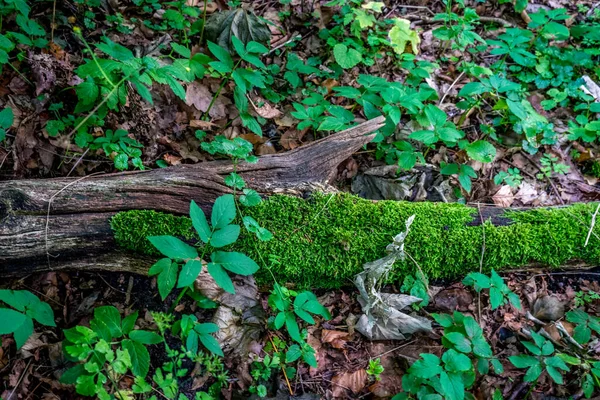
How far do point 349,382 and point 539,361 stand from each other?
120 centimetres

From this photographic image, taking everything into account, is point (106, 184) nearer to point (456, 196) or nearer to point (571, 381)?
point (456, 196)

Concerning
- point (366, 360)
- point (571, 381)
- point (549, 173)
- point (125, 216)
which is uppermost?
point (125, 216)

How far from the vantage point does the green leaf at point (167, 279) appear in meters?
2.14

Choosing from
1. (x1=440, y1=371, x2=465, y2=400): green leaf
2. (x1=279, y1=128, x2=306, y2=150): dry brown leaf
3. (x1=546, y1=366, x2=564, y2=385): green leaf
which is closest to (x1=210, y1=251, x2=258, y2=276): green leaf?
(x1=440, y1=371, x2=465, y2=400): green leaf

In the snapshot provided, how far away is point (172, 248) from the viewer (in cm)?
218

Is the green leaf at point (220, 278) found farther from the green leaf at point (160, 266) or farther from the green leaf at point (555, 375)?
the green leaf at point (555, 375)

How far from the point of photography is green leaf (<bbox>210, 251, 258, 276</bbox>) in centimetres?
222

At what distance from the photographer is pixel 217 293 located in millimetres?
2680

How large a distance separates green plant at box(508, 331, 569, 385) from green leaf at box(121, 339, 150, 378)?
2.15 m

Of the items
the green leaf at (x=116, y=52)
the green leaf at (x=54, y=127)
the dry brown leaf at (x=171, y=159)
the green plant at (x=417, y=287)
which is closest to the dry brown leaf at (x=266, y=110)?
the dry brown leaf at (x=171, y=159)

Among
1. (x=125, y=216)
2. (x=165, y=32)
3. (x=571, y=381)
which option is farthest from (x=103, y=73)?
(x=571, y=381)

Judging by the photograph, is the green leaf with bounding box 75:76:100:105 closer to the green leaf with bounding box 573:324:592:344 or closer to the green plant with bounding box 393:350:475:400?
the green plant with bounding box 393:350:475:400

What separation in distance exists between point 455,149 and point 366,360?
89.1 inches

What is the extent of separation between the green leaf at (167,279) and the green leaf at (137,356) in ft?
0.92
